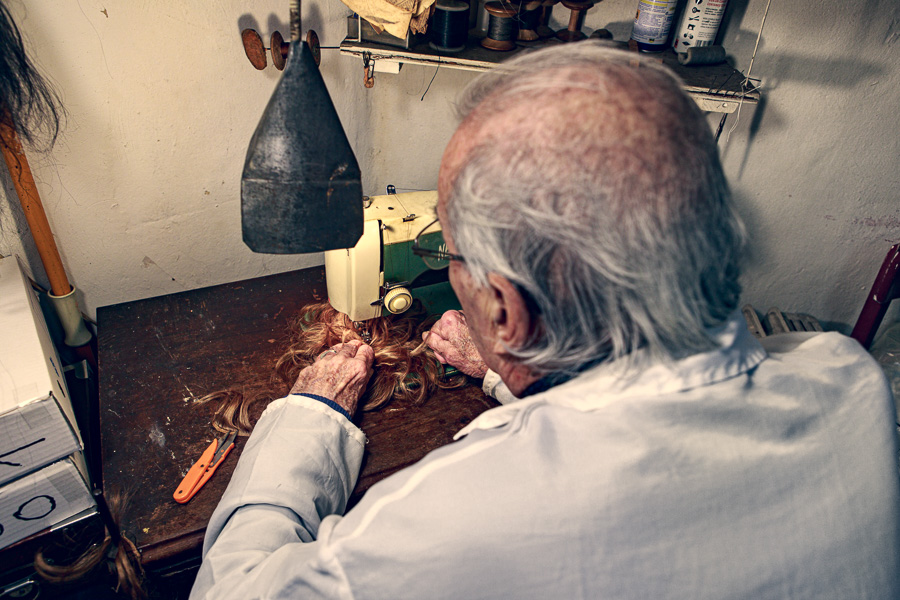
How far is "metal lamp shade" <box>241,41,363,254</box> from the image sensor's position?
0.83m

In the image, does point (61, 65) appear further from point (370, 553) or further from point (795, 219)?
point (795, 219)

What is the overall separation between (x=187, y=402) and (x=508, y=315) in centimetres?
100

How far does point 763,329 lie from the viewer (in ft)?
7.32

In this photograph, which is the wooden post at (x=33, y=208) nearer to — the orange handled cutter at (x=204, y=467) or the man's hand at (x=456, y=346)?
the orange handled cutter at (x=204, y=467)

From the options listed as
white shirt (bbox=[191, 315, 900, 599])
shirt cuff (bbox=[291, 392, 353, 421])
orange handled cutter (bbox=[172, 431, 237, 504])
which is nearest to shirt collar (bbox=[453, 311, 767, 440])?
white shirt (bbox=[191, 315, 900, 599])

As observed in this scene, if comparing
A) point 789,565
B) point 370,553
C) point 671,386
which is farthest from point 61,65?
point 789,565

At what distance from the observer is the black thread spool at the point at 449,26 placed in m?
1.39

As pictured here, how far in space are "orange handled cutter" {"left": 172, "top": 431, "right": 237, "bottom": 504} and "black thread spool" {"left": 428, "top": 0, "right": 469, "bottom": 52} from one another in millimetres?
1181

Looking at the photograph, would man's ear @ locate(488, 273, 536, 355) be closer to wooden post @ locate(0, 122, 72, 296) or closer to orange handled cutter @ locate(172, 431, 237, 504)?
orange handled cutter @ locate(172, 431, 237, 504)

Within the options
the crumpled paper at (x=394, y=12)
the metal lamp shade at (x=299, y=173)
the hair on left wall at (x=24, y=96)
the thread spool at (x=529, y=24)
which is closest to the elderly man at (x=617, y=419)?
the metal lamp shade at (x=299, y=173)

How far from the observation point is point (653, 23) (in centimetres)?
154

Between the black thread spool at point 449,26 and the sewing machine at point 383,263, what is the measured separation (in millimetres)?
414

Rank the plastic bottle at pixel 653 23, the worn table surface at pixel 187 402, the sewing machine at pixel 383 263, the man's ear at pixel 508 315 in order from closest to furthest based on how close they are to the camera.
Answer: the man's ear at pixel 508 315
the worn table surface at pixel 187 402
the sewing machine at pixel 383 263
the plastic bottle at pixel 653 23

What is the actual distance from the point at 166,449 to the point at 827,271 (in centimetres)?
245
